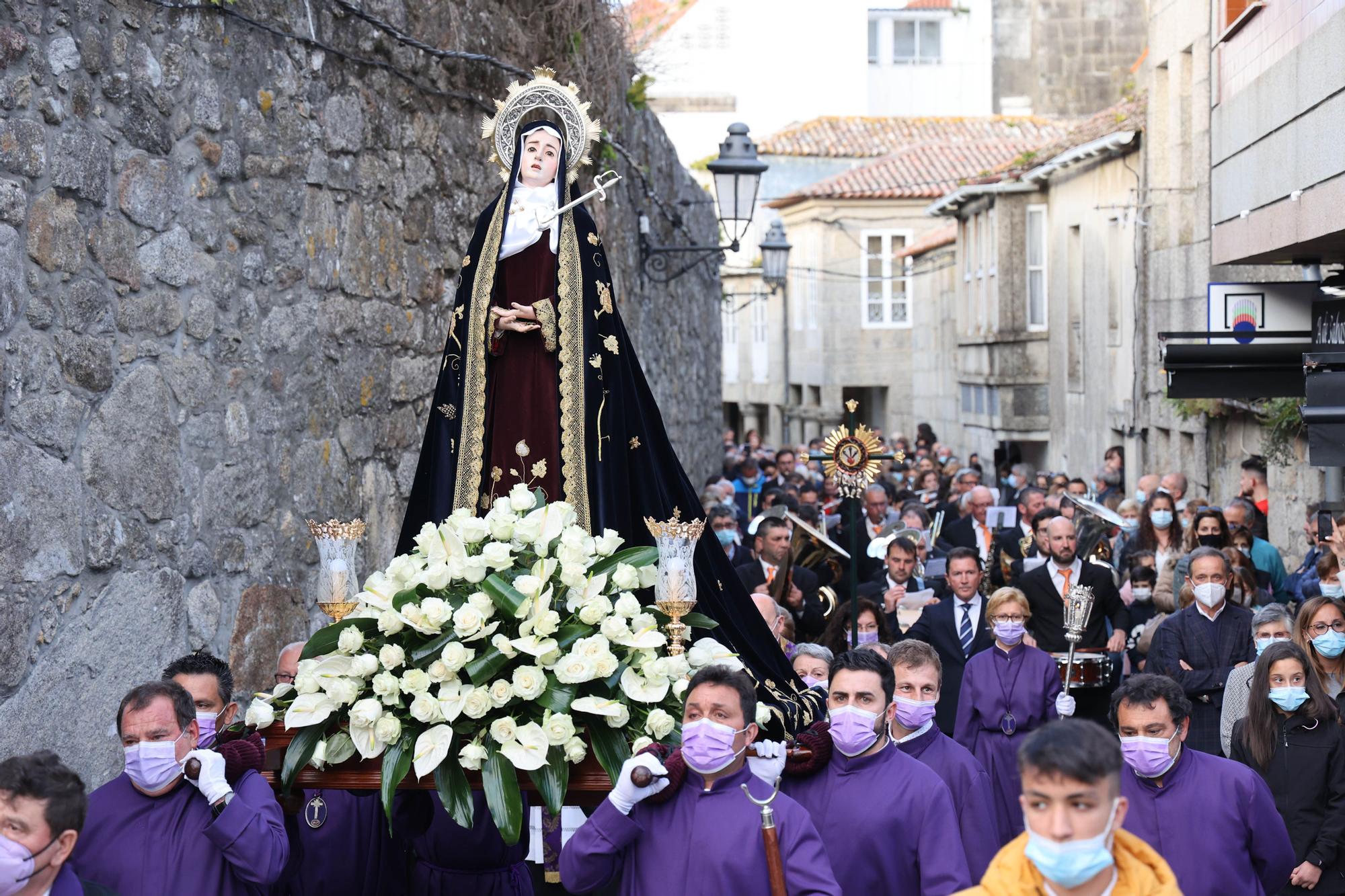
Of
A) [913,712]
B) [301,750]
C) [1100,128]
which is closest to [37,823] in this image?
[301,750]

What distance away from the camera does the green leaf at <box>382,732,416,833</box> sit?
4578mm

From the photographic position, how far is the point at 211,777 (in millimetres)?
4395

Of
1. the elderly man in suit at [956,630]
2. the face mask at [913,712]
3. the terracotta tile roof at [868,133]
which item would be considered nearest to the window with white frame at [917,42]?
the terracotta tile roof at [868,133]

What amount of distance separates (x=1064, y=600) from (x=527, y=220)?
453 centimetres

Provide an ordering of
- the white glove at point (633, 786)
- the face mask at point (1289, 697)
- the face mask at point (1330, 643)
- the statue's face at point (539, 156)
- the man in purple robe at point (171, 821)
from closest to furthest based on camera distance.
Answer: the white glove at point (633, 786), the man in purple robe at point (171, 821), the statue's face at point (539, 156), the face mask at point (1289, 697), the face mask at point (1330, 643)

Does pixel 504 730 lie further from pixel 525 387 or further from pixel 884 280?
pixel 884 280

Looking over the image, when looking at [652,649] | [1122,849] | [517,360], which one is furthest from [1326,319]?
[1122,849]

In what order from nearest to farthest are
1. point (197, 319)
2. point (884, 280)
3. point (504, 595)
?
point (504, 595)
point (197, 319)
point (884, 280)

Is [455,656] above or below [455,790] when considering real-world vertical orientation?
above

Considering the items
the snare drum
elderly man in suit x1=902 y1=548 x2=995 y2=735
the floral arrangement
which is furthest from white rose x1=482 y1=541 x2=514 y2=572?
the snare drum

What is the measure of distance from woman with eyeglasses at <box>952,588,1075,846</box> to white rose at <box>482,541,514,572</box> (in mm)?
3317

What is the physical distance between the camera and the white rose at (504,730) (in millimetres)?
4570

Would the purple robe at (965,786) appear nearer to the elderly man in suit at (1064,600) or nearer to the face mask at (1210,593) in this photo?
the face mask at (1210,593)

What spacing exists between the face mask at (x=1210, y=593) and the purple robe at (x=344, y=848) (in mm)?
4395
